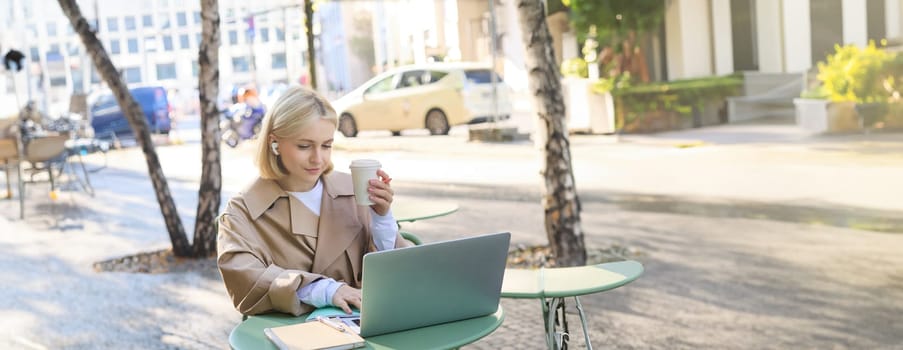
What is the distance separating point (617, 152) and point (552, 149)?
31.0ft

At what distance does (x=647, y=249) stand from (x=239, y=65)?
113 m

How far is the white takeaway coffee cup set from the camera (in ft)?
10.4

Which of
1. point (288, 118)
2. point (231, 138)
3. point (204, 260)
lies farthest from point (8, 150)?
point (288, 118)

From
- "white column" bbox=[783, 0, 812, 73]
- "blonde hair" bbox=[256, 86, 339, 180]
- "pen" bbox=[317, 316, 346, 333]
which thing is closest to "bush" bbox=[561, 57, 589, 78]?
"white column" bbox=[783, 0, 812, 73]

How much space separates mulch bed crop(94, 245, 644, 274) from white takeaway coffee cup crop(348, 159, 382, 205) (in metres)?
4.65

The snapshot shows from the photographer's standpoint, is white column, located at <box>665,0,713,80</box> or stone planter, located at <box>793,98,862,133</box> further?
white column, located at <box>665,0,713,80</box>

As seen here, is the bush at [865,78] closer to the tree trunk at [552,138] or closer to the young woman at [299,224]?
the tree trunk at [552,138]

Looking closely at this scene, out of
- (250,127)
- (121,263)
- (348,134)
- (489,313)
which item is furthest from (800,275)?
(250,127)

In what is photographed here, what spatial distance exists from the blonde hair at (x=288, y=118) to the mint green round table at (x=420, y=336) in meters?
0.48

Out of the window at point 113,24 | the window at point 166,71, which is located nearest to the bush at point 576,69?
the window at point 113,24

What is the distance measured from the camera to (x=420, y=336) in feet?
9.93

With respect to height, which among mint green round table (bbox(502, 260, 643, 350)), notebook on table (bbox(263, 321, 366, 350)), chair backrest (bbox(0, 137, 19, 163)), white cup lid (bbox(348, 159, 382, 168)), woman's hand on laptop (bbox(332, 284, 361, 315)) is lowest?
mint green round table (bbox(502, 260, 643, 350))

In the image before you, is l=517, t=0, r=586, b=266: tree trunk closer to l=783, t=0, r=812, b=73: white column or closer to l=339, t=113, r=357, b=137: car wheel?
l=783, t=0, r=812, b=73: white column

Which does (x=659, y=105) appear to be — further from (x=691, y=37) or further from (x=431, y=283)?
(x=431, y=283)
